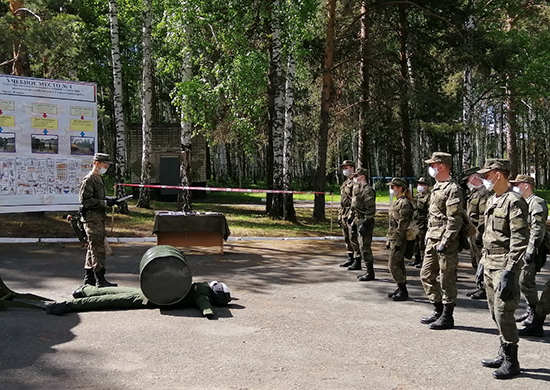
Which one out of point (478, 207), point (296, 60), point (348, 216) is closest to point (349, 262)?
point (348, 216)

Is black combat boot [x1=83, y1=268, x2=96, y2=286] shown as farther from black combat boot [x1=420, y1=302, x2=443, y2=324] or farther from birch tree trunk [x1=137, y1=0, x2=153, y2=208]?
birch tree trunk [x1=137, y1=0, x2=153, y2=208]

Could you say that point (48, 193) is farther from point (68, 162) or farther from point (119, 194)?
point (119, 194)

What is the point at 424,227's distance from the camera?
11.1 m

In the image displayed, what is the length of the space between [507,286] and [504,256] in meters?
0.38

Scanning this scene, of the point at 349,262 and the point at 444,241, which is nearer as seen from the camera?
the point at 444,241

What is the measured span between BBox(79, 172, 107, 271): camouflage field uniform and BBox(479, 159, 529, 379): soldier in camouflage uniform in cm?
558

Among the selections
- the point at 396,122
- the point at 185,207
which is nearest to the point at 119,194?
the point at 185,207

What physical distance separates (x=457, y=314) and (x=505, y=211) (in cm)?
258

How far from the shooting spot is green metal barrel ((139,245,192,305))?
23.1ft

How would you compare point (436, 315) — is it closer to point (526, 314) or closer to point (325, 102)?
point (526, 314)

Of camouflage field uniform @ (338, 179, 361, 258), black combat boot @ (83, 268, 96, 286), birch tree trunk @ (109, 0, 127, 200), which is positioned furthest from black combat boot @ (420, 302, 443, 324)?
birch tree trunk @ (109, 0, 127, 200)

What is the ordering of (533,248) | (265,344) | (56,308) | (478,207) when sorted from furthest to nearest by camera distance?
(478,207) → (56,308) → (533,248) → (265,344)

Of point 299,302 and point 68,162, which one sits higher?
point 68,162

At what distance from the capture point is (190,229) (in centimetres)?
1177
